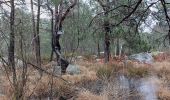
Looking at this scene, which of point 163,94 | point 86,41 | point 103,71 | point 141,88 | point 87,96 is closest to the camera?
point 86,41

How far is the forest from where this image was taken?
6.04m

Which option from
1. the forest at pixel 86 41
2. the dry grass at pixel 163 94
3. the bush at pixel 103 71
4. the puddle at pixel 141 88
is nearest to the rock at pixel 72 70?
the forest at pixel 86 41

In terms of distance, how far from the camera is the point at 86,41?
8203mm

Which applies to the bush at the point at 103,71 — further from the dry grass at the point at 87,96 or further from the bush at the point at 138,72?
the dry grass at the point at 87,96

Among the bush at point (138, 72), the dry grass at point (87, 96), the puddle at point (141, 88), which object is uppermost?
the bush at point (138, 72)

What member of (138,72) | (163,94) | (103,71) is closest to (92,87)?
(103,71)

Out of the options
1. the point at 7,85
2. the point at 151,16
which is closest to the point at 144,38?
the point at 151,16

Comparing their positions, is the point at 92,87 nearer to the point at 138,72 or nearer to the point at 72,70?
the point at 72,70

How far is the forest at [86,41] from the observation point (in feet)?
19.8

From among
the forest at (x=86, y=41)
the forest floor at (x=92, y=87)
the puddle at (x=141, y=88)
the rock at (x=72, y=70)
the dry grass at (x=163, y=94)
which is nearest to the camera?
the forest at (x=86, y=41)

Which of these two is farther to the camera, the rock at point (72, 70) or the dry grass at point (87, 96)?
the rock at point (72, 70)

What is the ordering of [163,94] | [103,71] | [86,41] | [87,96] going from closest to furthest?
1. [86,41]
2. [87,96]
3. [163,94]
4. [103,71]

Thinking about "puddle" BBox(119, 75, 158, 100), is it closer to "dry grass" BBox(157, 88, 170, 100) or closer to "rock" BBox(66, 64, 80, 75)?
"dry grass" BBox(157, 88, 170, 100)

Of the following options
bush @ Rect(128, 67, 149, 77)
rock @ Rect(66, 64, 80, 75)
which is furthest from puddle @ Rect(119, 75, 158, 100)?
rock @ Rect(66, 64, 80, 75)
